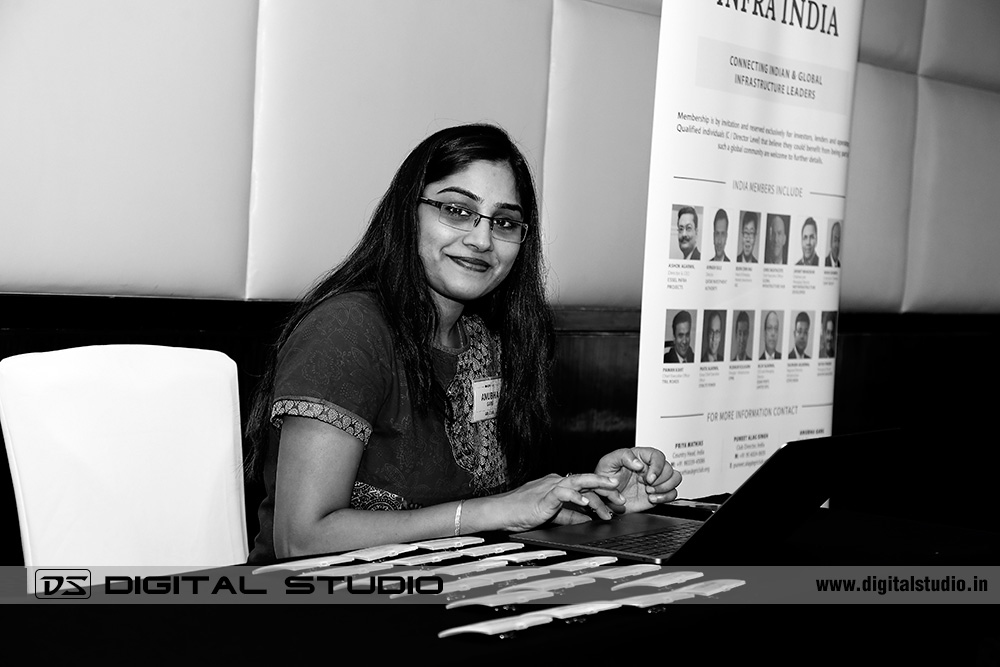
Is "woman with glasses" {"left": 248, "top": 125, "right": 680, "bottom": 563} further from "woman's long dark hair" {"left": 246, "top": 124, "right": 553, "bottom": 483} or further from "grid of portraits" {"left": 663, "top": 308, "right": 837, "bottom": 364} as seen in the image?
"grid of portraits" {"left": 663, "top": 308, "right": 837, "bottom": 364}

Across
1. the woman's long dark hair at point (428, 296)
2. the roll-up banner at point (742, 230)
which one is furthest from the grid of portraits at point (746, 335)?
the woman's long dark hair at point (428, 296)

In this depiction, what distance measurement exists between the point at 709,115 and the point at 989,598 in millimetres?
1603

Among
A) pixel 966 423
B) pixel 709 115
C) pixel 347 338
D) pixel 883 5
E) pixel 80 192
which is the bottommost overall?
pixel 966 423

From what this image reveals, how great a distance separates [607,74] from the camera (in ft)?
10.7

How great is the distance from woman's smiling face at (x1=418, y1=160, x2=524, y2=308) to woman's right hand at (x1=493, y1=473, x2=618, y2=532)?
0.45 metres

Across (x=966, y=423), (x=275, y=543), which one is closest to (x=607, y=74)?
(x=275, y=543)

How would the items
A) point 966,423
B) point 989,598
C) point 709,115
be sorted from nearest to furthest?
point 989,598 < point 709,115 < point 966,423

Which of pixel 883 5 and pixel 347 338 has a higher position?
pixel 883 5

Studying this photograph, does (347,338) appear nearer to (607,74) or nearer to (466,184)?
(466,184)

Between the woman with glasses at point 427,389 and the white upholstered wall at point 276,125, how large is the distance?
0.59 m

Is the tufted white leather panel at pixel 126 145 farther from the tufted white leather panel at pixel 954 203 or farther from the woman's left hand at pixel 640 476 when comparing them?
the tufted white leather panel at pixel 954 203

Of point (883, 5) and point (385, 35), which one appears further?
point (883, 5)

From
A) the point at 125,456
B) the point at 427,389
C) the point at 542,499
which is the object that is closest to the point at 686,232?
the point at 427,389

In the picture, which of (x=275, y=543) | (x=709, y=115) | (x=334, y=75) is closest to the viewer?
(x=275, y=543)
